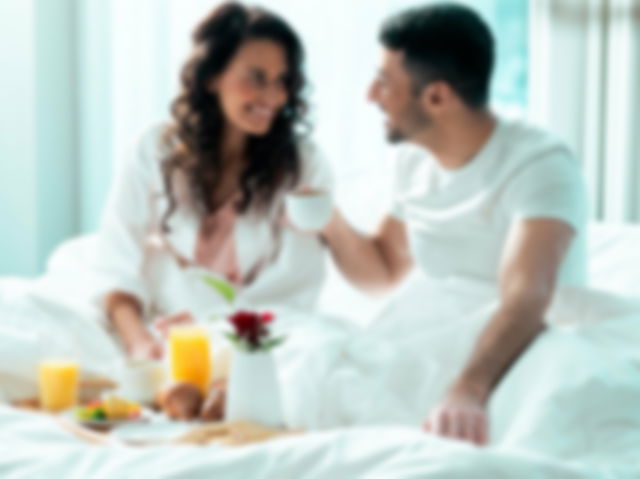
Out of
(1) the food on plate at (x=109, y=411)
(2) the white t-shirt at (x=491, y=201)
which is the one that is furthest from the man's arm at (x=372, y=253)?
(1) the food on plate at (x=109, y=411)

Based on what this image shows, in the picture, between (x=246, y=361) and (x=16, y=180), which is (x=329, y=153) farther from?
(x=246, y=361)

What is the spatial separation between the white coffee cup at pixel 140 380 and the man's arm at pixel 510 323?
0.55m

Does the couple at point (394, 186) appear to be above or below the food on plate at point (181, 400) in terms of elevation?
above

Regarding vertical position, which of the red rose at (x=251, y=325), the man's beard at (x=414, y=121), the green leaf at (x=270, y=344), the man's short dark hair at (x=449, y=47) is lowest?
the green leaf at (x=270, y=344)

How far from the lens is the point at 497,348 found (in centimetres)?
197

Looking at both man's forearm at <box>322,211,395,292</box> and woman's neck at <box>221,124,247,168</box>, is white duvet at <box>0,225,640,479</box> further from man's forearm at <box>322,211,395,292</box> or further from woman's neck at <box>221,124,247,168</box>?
woman's neck at <box>221,124,247,168</box>

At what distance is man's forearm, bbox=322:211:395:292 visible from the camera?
2.61m

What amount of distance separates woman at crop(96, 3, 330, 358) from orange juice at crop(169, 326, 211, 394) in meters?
0.53

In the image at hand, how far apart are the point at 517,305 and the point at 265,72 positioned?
0.95 metres

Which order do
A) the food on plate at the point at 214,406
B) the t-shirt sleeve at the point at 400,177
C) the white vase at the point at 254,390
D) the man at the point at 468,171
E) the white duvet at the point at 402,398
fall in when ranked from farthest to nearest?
the t-shirt sleeve at the point at 400,177, the man at the point at 468,171, the food on plate at the point at 214,406, the white vase at the point at 254,390, the white duvet at the point at 402,398

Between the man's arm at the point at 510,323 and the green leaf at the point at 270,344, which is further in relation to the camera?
the green leaf at the point at 270,344

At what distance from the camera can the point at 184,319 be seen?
91.6 inches

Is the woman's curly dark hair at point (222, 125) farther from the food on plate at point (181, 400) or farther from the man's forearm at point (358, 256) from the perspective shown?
the food on plate at point (181, 400)

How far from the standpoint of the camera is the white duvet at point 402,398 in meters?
1.37
